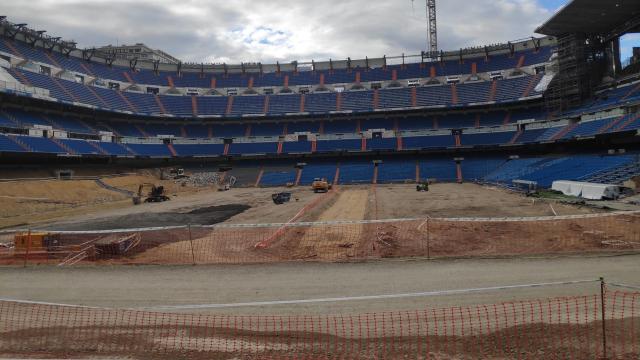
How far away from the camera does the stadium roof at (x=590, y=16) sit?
39.7 metres

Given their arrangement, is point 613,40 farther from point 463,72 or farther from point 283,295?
point 283,295

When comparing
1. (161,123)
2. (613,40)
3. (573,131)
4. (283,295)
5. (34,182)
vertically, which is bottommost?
(283,295)

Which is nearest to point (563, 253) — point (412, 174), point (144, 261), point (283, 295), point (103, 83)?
point (283, 295)

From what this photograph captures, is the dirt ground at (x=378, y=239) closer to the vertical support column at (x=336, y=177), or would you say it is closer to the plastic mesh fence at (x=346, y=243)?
the plastic mesh fence at (x=346, y=243)

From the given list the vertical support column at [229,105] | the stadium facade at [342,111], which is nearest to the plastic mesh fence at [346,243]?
the stadium facade at [342,111]

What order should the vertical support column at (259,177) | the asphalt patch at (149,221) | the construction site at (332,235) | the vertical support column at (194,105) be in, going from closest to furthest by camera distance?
the construction site at (332,235)
the asphalt patch at (149,221)
the vertical support column at (259,177)
the vertical support column at (194,105)

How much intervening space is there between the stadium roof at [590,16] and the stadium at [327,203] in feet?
1.03

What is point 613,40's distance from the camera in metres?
48.9

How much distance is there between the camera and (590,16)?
42.8 metres

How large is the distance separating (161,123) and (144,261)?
194 ft

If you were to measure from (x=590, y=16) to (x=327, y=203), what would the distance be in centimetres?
3586

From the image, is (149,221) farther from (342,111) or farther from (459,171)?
(342,111)

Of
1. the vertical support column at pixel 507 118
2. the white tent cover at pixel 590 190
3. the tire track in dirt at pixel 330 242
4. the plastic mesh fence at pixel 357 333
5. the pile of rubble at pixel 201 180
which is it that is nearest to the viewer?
the plastic mesh fence at pixel 357 333

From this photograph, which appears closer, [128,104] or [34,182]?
[34,182]
